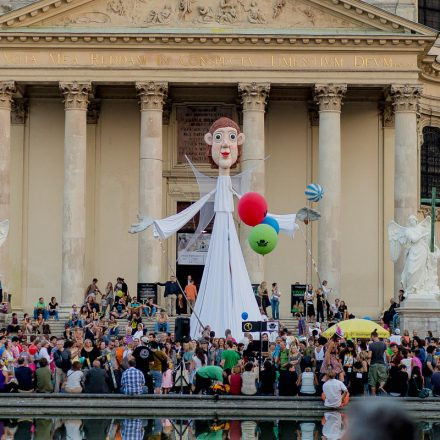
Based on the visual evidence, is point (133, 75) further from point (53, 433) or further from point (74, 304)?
point (53, 433)

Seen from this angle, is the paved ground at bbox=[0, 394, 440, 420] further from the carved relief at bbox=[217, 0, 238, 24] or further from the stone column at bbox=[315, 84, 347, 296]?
the carved relief at bbox=[217, 0, 238, 24]

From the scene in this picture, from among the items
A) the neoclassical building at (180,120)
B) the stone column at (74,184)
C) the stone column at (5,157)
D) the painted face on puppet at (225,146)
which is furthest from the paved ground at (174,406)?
the stone column at (5,157)

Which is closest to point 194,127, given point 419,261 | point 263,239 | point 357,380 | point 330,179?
point 330,179

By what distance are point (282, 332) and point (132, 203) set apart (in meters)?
21.6

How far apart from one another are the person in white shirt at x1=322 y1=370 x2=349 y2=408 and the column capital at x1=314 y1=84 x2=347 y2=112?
24.4 m

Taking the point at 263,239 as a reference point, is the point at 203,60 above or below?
above

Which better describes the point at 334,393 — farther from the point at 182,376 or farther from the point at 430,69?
the point at 430,69

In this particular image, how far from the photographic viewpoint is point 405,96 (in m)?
44.5

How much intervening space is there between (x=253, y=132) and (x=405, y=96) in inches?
236

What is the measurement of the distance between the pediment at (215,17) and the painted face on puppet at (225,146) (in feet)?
49.3

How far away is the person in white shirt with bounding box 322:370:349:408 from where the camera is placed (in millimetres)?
21188

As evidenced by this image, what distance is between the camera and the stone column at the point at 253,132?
44.8m

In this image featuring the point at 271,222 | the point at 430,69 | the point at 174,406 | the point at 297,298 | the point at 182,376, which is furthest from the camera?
the point at 430,69


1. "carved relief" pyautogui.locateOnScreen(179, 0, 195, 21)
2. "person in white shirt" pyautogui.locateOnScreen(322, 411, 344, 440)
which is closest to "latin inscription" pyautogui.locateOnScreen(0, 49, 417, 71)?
"carved relief" pyautogui.locateOnScreen(179, 0, 195, 21)
